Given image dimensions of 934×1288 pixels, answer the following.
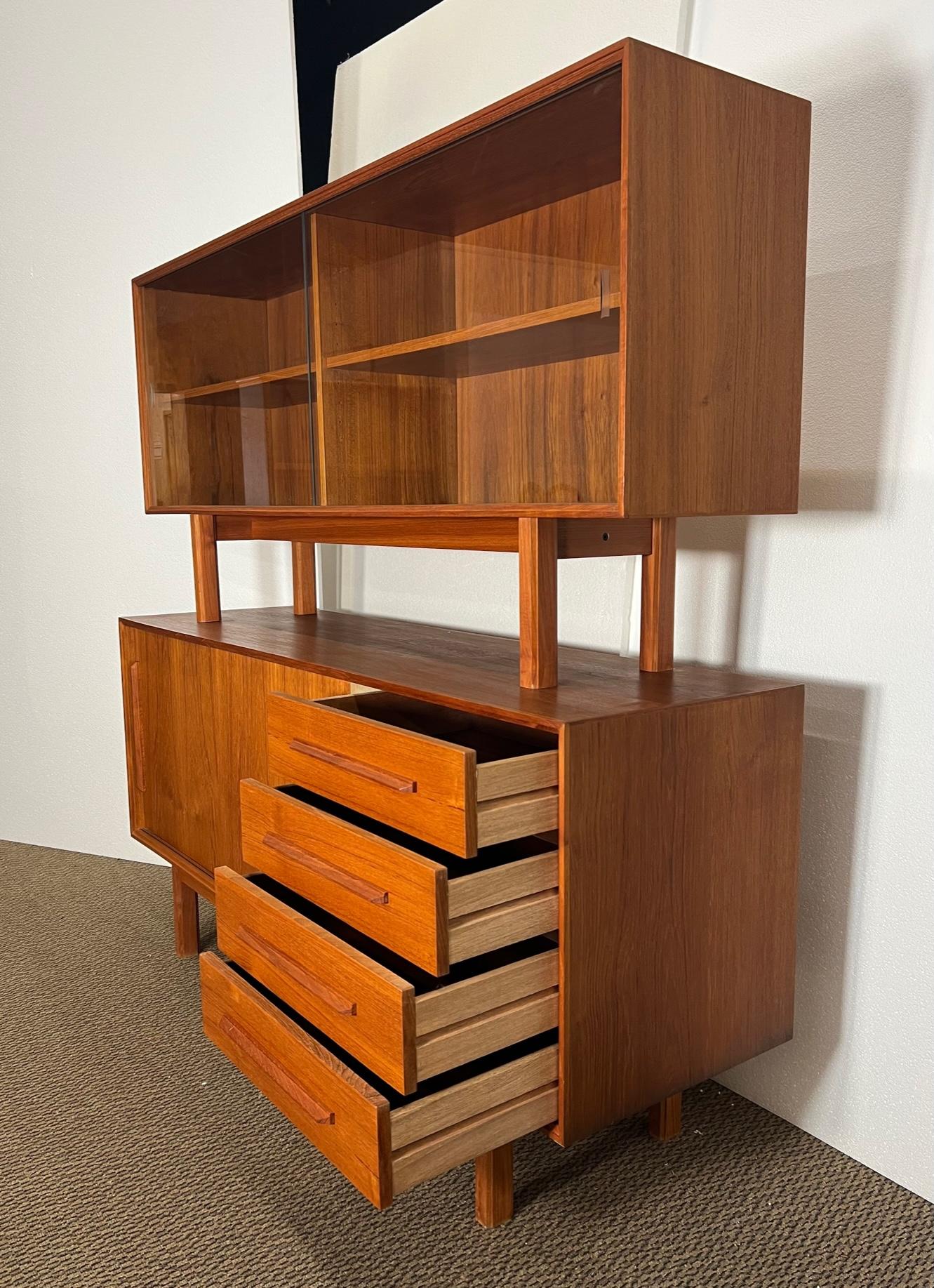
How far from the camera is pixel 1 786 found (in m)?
3.20

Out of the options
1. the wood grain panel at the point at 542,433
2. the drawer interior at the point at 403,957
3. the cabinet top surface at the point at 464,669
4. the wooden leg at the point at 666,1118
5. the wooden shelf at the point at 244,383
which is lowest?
the wooden leg at the point at 666,1118

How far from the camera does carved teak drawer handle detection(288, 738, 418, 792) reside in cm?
132

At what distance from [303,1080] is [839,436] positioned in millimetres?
1141

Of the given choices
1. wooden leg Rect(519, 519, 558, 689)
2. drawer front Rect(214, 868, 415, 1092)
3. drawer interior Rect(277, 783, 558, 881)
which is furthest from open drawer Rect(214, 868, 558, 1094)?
wooden leg Rect(519, 519, 558, 689)

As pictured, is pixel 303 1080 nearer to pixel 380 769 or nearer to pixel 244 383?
pixel 380 769

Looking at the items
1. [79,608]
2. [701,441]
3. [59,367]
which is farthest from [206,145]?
[701,441]

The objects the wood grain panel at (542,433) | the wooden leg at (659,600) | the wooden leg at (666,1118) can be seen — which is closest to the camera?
the wood grain panel at (542,433)

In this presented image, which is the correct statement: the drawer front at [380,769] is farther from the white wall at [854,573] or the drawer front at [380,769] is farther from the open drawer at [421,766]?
the white wall at [854,573]

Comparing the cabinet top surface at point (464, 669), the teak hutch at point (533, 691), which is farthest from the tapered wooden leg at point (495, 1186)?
the cabinet top surface at point (464, 669)

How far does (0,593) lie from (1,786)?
60cm

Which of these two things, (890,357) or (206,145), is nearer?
(890,357)

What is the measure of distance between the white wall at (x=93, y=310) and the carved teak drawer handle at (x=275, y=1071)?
137cm

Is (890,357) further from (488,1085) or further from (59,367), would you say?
(59,367)

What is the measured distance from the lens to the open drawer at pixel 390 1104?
119 centimetres
